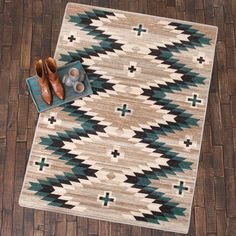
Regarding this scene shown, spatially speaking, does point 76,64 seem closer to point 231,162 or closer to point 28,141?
point 28,141

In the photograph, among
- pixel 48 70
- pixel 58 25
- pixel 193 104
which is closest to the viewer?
pixel 48 70

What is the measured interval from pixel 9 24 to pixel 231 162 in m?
1.35

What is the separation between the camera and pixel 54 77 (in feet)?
6.15

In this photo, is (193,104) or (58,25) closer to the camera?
(193,104)

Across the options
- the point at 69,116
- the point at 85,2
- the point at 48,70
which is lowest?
the point at 69,116

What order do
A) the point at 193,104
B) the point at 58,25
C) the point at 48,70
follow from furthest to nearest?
the point at 58,25 < the point at 193,104 < the point at 48,70

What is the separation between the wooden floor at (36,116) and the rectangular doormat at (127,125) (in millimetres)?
47

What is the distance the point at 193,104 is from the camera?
1974 mm

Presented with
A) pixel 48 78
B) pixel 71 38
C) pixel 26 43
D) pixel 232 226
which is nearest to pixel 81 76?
pixel 48 78

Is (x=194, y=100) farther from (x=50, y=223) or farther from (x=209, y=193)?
(x=50, y=223)

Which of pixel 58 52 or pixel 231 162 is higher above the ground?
pixel 58 52

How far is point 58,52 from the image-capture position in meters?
2.04

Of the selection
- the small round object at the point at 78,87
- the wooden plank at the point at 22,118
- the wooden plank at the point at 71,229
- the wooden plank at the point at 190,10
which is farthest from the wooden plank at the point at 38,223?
the wooden plank at the point at 190,10

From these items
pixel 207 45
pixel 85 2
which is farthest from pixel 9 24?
pixel 207 45
